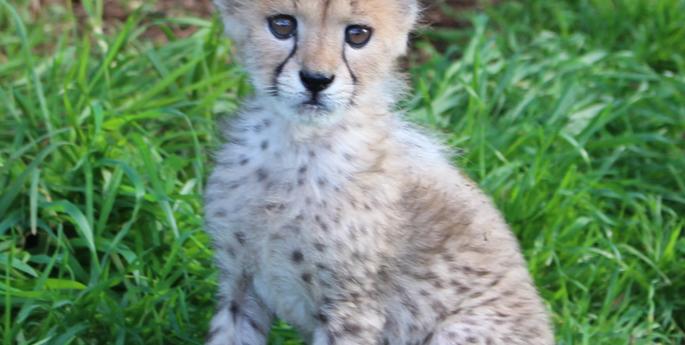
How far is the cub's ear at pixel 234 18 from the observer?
3.64 metres

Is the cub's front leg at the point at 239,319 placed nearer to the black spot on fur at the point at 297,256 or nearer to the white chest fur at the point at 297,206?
the white chest fur at the point at 297,206

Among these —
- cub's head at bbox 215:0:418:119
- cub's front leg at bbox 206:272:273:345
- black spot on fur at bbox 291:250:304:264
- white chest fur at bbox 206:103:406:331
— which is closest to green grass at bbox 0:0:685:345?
cub's front leg at bbox 206:272:273:345

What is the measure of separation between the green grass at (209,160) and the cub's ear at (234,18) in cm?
103

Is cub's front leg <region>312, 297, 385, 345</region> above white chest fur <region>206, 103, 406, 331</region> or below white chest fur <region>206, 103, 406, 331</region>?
below

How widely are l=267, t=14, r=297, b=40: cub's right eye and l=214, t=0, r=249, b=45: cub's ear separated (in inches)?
Answer: 5.0

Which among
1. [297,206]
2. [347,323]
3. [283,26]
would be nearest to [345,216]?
[297,206]

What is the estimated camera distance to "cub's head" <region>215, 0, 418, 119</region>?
346 cm

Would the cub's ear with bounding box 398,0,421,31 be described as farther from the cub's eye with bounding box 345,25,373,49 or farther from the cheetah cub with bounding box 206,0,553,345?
the cub's eye with bounding box 345,25,373,49

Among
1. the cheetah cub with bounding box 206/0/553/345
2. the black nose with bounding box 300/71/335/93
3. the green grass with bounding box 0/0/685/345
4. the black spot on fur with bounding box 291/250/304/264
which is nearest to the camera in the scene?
the black nose with bounding box 300/71/335/93

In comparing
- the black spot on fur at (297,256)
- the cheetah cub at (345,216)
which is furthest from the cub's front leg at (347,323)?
the black spot on fur at (297,256)

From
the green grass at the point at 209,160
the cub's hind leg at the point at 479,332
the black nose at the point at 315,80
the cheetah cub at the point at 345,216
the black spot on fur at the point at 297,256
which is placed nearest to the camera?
the black nose at the point at 315,80

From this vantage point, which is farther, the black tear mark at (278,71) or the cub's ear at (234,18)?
the cub's ear at (234,18)

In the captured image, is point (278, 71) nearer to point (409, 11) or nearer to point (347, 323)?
point (409, 11)

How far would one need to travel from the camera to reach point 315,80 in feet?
11.3
